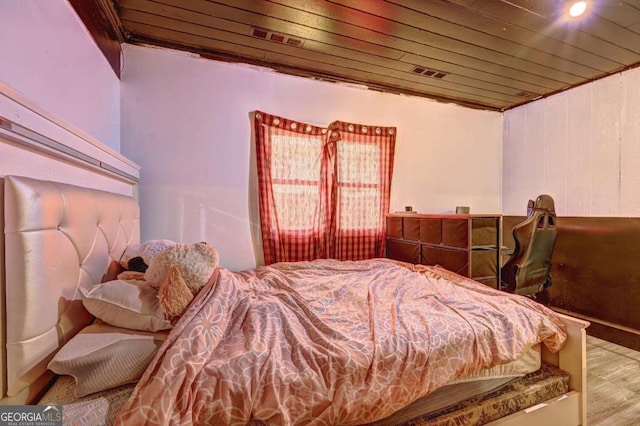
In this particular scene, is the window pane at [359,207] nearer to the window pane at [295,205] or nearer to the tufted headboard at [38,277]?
the window pane at [295,205]

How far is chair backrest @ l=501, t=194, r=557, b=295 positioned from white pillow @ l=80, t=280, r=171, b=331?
2.39 meters

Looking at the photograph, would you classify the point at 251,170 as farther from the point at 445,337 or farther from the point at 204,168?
the point at 445,337

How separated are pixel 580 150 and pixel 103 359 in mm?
4013

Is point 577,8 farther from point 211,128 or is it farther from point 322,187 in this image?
point 211,128

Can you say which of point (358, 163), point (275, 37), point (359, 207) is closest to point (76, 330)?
point (275, 37)

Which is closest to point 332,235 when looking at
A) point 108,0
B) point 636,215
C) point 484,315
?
point 484,315

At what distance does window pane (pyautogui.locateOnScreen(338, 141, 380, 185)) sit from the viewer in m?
2.81

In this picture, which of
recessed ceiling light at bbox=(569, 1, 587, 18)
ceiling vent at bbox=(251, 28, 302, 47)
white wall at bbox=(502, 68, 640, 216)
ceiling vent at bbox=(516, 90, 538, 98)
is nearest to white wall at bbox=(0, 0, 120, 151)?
ceiling vent at bbox=(251, 28, 302, 47)

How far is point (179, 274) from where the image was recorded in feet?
3.78

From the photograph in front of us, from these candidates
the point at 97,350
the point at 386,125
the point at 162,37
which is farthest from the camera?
the point at 386,125

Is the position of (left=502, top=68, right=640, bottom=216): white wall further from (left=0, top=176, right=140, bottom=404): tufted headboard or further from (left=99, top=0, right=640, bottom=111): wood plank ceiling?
(left=0, top=176, right=140, bottom=404): tufted headboard

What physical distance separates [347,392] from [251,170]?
2.05 meters

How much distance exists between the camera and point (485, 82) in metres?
2.86

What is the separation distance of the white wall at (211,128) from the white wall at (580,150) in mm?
1479
